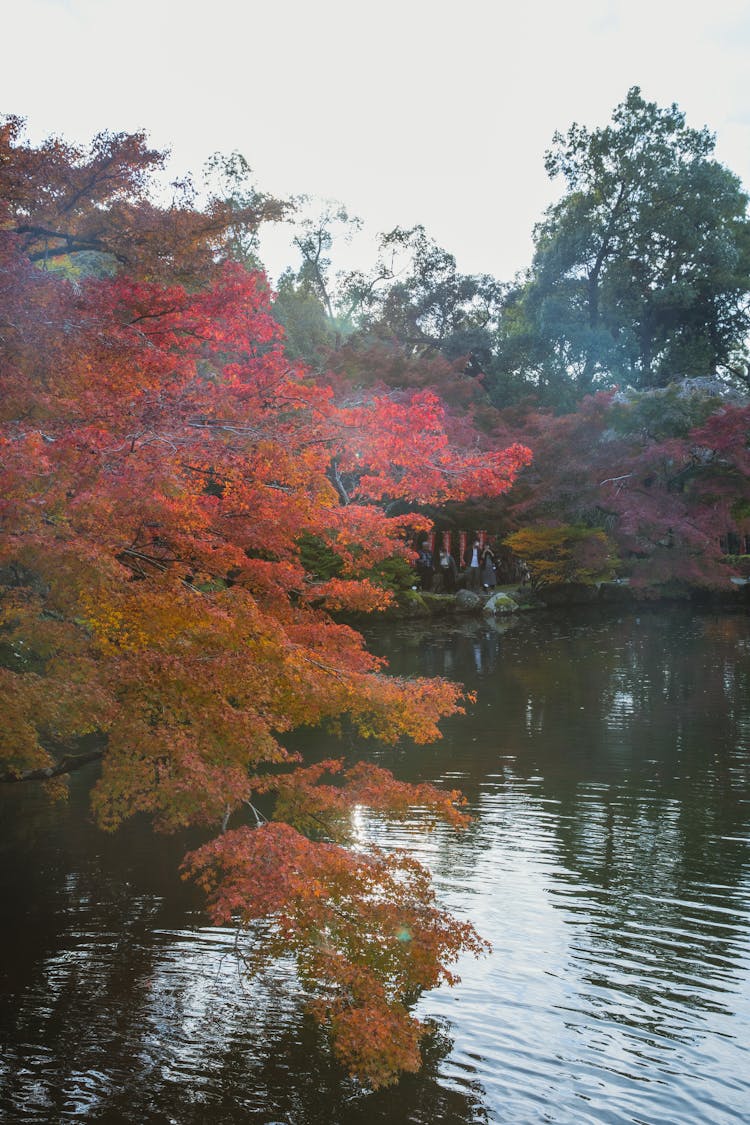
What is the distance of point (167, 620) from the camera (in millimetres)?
6008

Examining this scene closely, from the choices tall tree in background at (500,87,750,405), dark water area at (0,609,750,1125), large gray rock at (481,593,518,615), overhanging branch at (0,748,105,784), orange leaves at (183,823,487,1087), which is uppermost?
tall tree in background at (500,87,750,405)

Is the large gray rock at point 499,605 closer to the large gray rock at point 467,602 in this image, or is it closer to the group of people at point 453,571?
the large gray rock at point 467,602

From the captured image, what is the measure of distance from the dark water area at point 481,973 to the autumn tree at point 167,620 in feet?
1.32

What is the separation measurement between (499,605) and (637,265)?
1304 centimetres

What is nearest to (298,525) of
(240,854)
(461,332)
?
(240,854)

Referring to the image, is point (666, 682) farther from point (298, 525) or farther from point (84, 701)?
point (84, 701)

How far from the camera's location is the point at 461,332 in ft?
96.1

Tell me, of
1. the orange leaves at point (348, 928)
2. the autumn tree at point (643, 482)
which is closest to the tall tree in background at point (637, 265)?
the autumn tree at point (643, 482)

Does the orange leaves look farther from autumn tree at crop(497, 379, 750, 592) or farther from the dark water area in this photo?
autumn tree at crop(497, 379, 750, 592)

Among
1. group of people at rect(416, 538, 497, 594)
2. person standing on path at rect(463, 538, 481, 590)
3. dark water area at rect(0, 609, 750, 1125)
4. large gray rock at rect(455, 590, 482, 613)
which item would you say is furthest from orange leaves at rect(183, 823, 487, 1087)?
person standing on path at rect(463, 538, 481, 590)

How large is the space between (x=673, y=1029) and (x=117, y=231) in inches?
260

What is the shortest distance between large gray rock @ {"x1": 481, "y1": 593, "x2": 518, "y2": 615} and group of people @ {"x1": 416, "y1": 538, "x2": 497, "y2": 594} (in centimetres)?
143

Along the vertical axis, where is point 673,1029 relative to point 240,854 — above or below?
below

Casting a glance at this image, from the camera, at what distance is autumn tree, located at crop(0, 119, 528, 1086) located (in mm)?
4688
